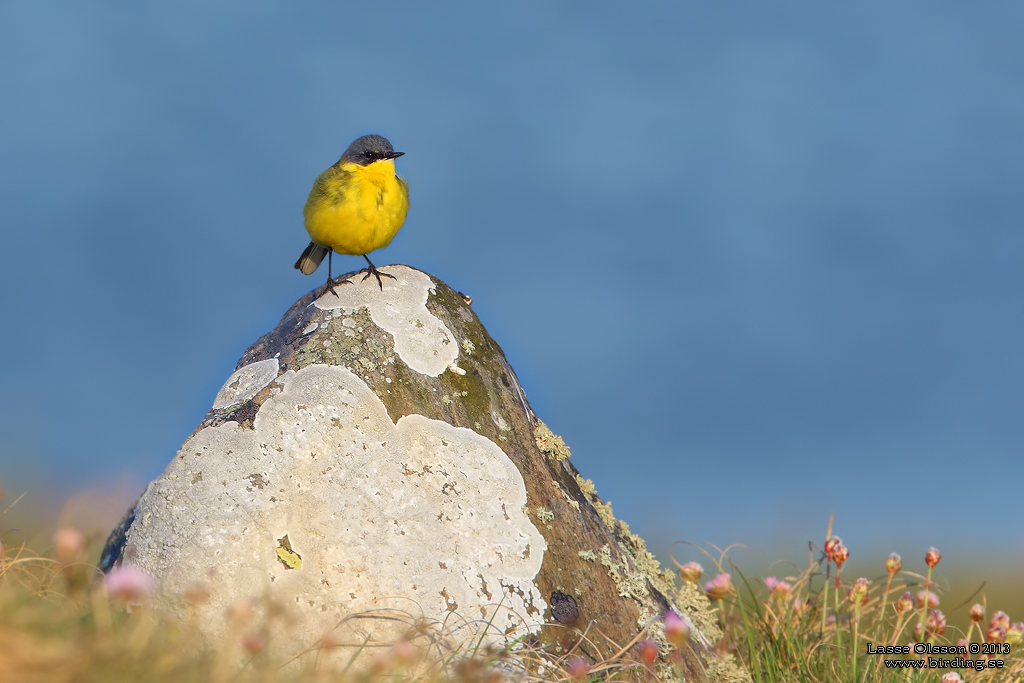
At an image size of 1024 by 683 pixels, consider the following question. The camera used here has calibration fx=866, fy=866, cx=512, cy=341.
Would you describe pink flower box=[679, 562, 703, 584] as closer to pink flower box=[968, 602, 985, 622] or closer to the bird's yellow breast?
pink flower box=[968, 602, 985, 622]

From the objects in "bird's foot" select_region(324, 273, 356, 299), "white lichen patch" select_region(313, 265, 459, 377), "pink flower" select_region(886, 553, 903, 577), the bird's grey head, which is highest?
the bird's grey head

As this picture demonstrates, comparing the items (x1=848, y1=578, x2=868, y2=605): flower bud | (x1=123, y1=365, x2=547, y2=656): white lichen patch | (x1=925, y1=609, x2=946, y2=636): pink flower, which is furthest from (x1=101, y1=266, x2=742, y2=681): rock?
(x1=925, y1=609, x2=946, y2=636): pink flower

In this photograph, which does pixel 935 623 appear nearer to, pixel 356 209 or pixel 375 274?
pixel 375 274

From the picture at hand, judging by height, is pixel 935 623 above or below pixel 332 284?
below

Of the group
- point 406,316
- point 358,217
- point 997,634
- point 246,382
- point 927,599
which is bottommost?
point 997,634

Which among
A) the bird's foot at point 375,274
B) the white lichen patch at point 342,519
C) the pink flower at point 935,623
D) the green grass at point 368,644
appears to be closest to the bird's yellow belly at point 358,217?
the bird's foot at point 375,274

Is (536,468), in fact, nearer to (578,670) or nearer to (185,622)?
(578,670)

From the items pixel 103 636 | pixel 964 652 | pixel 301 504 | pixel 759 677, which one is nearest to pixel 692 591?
pixel 759 677

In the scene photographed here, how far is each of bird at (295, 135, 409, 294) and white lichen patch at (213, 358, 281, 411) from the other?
157cm

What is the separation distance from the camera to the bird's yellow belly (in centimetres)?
715

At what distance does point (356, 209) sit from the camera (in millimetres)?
7145

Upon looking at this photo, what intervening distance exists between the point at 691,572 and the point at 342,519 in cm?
345

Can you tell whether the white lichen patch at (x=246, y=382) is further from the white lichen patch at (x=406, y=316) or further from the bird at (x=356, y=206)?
the bird at (x=356, y=206)

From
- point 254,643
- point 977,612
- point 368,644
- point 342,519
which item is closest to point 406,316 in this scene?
point 342,519
